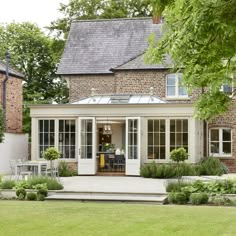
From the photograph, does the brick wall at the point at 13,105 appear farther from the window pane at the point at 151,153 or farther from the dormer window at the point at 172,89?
the window pane at the point at 151,153

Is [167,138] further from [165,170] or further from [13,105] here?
[13,105]

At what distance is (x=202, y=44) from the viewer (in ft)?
22.0

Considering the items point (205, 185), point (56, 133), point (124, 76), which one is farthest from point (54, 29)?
point (205, 185)

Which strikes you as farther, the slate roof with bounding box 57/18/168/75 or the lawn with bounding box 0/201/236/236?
the slate roof with bounding box 57/18/168/75

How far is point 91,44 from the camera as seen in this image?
33.0m

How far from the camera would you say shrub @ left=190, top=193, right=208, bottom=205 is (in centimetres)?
1568

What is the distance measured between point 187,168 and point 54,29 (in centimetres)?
2524

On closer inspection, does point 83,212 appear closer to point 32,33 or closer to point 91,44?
point 91,44

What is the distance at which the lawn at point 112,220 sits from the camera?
10.3 metres

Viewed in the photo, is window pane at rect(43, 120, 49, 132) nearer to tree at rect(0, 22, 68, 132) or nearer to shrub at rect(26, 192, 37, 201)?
shrub at rect(26, 192, 37, 201)

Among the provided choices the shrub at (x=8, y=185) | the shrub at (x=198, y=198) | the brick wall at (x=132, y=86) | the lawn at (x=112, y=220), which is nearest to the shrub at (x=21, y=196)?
the shrub at (x=8, y=185)

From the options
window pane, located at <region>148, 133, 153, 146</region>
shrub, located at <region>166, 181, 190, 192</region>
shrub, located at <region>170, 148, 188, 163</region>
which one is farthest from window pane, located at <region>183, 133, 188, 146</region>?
shrub, located at <region>166, 181, 190, 192</region>

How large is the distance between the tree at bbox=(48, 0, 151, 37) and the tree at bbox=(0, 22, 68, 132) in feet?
7.49

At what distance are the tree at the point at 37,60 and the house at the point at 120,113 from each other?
45.5ft
